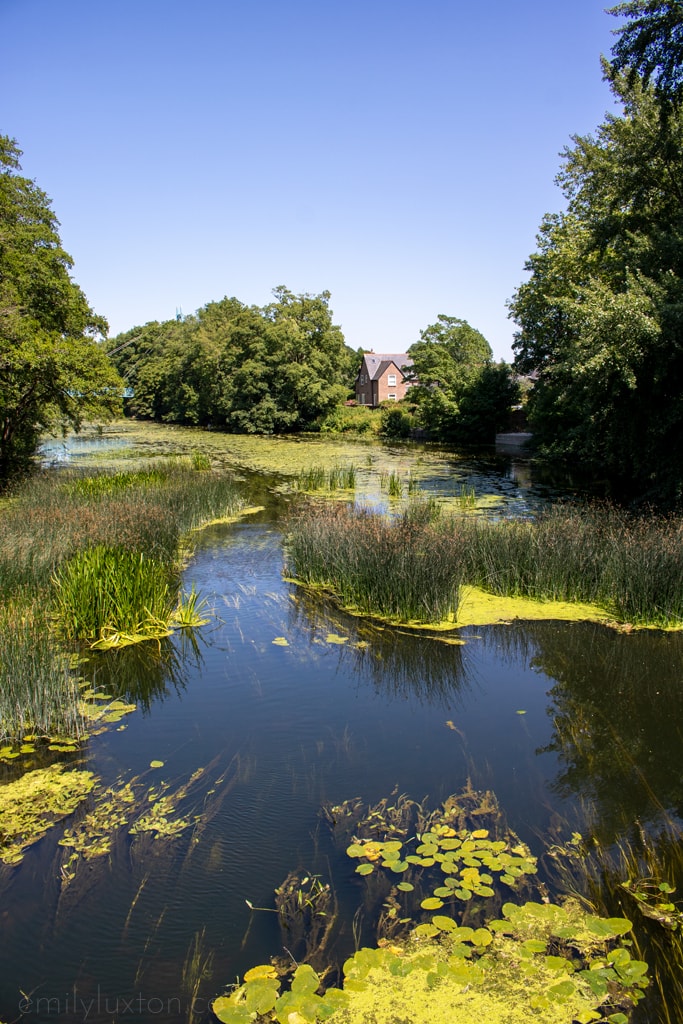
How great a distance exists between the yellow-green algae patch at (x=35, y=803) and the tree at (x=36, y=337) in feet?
44.6

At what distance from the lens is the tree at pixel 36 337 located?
17953 mm

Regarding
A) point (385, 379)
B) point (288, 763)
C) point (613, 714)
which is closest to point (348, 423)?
point (385, 379)

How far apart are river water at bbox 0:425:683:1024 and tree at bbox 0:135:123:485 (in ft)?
34.5

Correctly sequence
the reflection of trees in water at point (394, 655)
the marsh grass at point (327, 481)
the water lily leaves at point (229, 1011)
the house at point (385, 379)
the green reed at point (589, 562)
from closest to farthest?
the water lily leaves at point (229, 1011) → the reflection of trees in water at point (394, 655) → the green reed at point (589, 562) → the marsh grass at point (327, 481) → the house at point (385, 379)

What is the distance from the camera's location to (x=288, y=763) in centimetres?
608

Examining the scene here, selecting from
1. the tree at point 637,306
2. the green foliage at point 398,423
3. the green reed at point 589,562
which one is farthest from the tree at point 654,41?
the green foliage at point 398,423

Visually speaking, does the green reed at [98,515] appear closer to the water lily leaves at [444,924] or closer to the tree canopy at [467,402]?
the water lily leaves at [444,924]

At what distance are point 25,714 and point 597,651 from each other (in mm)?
6443

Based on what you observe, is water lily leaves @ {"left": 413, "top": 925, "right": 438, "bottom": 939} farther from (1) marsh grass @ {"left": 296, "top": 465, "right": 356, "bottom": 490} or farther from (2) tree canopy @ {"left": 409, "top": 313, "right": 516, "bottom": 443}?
(2) tree canopy @ {"left": 409, "top": 313, "right": 516, "bottom": 443}

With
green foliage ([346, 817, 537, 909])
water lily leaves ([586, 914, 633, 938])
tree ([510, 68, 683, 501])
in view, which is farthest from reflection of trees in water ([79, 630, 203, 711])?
tree ([510, 68, 683, 501])

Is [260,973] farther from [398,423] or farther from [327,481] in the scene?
[398,423]

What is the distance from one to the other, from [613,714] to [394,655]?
260 centimetres

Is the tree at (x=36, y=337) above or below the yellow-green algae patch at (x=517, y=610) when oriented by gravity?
above

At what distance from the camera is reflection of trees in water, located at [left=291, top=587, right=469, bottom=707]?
25.9 ft
